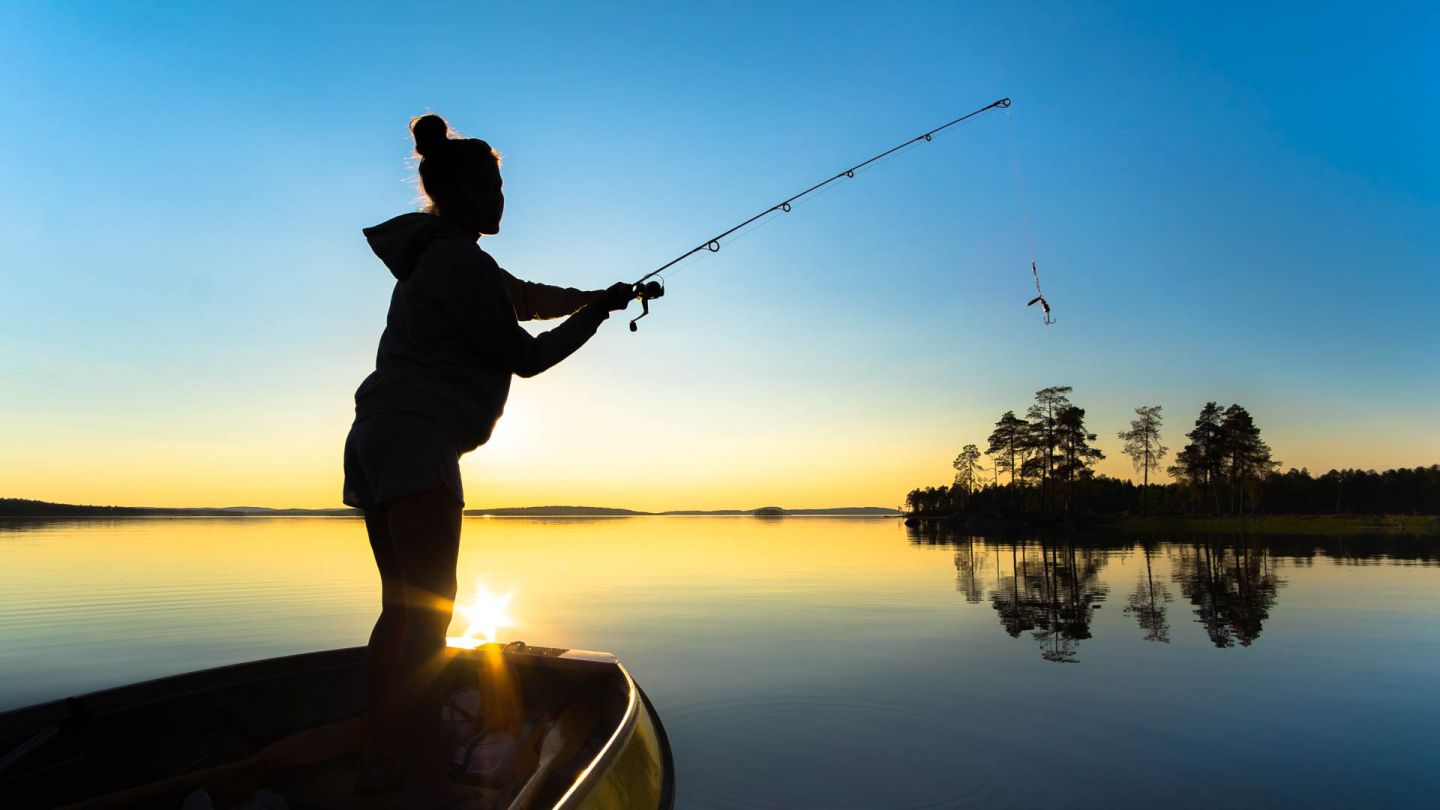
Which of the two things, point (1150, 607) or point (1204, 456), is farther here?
point (1204, 456)

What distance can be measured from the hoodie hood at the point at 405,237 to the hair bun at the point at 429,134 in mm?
290

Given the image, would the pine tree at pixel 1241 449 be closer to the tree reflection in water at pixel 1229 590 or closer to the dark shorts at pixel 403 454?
the tree reflection in water at pixel 1229 590

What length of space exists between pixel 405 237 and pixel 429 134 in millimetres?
469

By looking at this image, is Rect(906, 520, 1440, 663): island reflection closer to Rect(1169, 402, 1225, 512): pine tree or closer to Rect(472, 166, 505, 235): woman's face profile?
Rect(472, 166, 505, 235): woman's face profile

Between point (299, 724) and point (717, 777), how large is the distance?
294 centimetres

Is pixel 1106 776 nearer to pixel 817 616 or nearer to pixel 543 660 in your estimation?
pixel 543 660

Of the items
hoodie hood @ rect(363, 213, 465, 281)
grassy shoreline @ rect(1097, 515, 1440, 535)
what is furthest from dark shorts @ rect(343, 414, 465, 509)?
grassy shoreline @ rect(1097, 515, 1440, 535)

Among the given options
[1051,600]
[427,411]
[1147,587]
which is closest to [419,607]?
[427,411]

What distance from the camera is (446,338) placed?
257 cm

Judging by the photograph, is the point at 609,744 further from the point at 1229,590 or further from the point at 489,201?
the point at 1229,590

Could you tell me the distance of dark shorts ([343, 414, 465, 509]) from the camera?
2408 mm

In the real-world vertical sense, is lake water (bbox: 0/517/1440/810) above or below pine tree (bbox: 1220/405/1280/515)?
below

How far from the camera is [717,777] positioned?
5.38 metres

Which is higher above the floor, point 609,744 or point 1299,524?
point 609,744
